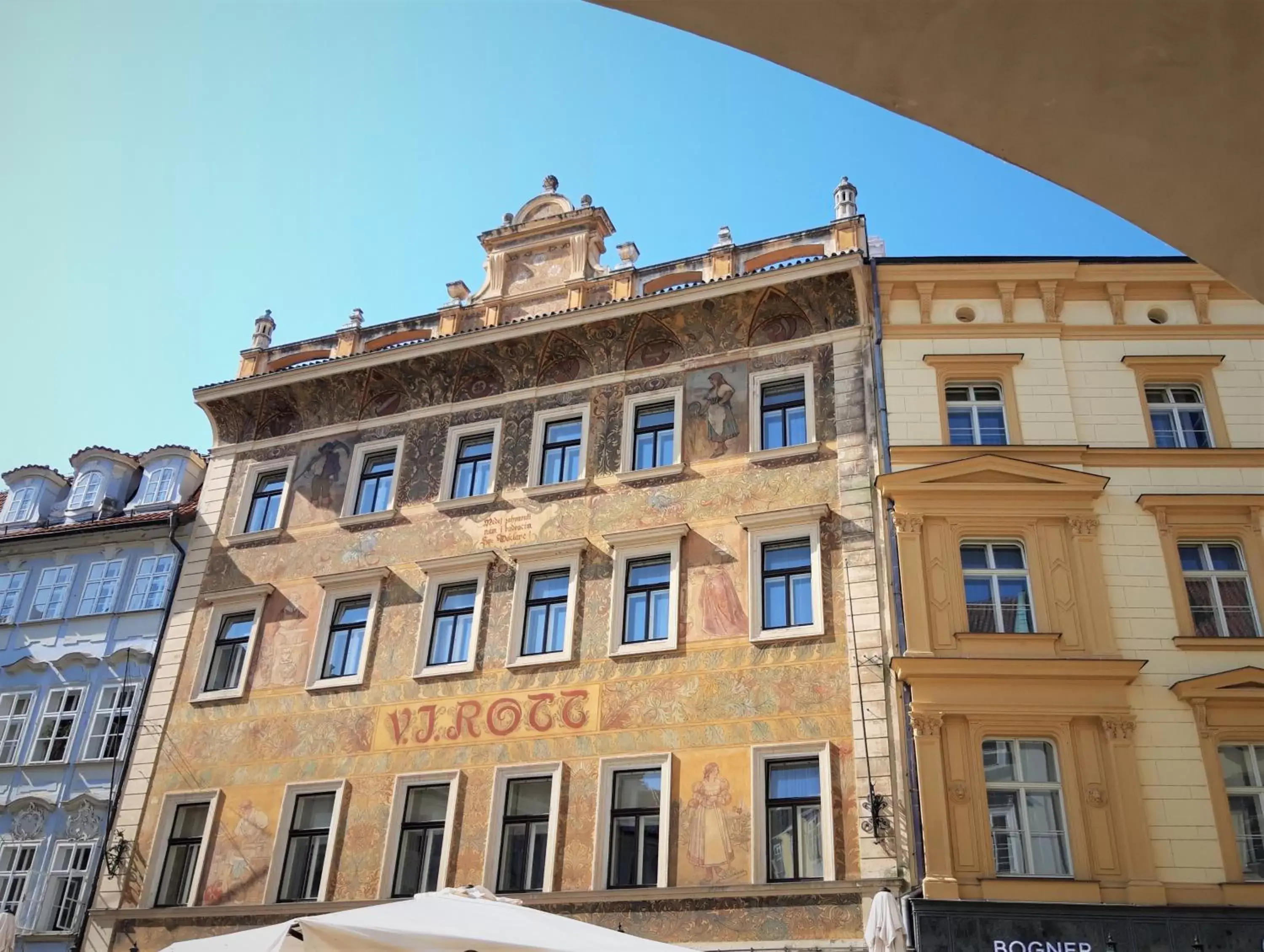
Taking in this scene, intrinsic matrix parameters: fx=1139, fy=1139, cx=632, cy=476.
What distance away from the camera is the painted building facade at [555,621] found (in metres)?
15.7

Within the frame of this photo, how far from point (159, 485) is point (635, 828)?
46.5 feet

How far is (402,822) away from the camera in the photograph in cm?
1744

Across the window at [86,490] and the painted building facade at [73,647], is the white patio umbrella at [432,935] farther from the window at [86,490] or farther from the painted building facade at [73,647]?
the window at [86,490]

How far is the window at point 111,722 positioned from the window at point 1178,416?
18.0m

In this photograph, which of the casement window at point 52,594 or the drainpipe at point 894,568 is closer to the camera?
the drainpipe at point 894,568

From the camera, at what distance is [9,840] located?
20.0m

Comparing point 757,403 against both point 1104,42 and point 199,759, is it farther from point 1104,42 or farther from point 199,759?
point 1104,42

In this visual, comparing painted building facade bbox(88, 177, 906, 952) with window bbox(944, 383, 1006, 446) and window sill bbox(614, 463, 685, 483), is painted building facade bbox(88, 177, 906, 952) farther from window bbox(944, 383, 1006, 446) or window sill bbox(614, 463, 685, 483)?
window bbox(944, 383, 1006, 446)

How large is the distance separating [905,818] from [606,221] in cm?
1297

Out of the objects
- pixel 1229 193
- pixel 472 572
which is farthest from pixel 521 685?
pixel 1229 193

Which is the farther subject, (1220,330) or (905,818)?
(1220,330)

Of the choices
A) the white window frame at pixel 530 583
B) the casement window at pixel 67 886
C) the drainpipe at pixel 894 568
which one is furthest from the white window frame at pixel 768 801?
the casement window at pixel 67 886

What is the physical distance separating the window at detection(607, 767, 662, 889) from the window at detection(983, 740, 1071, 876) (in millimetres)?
4490

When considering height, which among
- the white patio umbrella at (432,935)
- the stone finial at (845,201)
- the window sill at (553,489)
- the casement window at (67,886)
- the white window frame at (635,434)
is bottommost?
the white patio umbrella at (432,935)
